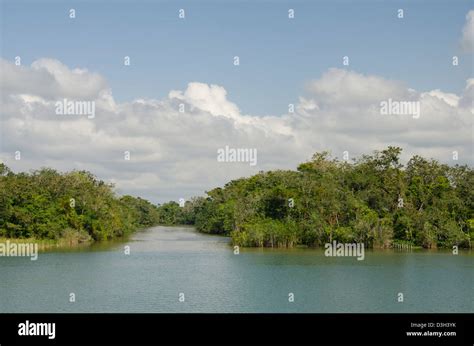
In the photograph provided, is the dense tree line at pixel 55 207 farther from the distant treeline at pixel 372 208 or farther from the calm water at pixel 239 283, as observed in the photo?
the distant treeline at pixel 372 208

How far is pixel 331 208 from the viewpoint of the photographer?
4331cm

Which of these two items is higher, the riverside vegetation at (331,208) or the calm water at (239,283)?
the riverside vegetation at (331,208)

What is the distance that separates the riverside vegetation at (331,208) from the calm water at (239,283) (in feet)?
17.9

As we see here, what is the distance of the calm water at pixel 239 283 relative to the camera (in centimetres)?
2011

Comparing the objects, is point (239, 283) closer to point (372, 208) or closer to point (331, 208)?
point (331, 208)

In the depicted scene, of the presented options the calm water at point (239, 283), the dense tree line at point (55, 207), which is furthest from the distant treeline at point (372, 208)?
the dense tree line at point (55, 207)

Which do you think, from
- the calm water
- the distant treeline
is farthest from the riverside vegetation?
the calm water

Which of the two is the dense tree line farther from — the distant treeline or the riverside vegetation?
the distant treeline

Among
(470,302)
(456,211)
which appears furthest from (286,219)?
(470,302)

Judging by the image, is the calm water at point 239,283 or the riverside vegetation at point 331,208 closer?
the calm water at point 239,283

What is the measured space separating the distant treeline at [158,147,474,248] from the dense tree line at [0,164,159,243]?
40.9 ft
